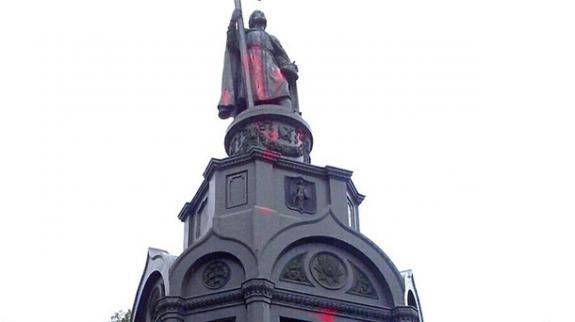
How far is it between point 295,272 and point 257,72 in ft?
17.9

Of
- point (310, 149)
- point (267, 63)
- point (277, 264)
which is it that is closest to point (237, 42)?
point (267, 63)

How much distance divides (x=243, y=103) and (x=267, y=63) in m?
1.03

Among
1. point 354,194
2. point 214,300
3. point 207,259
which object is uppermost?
point 354,194

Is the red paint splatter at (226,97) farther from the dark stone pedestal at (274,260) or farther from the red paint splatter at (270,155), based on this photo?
the red paint splatter at (270,155)

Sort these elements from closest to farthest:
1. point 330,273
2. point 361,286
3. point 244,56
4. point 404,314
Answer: point 404,314 < point 330,273 < point 361,286 < point 244,56

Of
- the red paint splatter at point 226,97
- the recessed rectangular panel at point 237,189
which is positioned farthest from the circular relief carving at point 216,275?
the red paint splatter at point 226,97

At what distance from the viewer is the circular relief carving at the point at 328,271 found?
15969 mm

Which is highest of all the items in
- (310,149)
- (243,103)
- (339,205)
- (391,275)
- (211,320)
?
(243,103)

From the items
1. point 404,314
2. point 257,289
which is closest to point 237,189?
point 257,289

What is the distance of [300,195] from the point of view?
16953 millimetres

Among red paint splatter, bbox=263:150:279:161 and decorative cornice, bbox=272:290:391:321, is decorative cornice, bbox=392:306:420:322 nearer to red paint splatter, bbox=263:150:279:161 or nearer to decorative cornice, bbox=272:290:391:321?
decorative cornice, bbox=272:290:391:321

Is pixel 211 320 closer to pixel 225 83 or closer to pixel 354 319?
pixel 354 319

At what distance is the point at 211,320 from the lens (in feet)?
50.0

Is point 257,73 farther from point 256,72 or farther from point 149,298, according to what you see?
point 149,298
